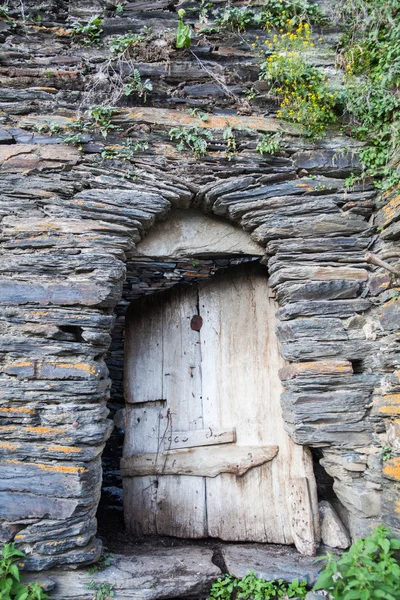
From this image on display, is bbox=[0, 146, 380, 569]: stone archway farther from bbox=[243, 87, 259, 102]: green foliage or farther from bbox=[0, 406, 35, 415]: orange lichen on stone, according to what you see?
bbox=[243, 87, 259, 102]: green foliage

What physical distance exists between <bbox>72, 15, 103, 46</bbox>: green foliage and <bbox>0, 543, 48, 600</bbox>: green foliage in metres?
3.59

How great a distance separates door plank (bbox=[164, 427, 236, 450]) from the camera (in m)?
3.32

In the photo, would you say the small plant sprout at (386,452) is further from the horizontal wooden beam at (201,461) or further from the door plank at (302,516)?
Result: the horizontal wooden beam at (201,461)

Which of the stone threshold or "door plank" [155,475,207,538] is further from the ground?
"door plank" [155,475,207,538]

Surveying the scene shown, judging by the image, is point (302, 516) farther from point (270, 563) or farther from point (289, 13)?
point (289, 13)

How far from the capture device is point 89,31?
11.3 feet

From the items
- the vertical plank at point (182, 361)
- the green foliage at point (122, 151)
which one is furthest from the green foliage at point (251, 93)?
the vertical plank at point (182, 361)

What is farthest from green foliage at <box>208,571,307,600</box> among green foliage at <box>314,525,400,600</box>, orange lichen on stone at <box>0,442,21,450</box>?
orange lichen on stone at <box>0,442,21,450</box>

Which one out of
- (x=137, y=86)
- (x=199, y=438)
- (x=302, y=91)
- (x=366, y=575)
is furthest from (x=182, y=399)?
(x=302, y=91)

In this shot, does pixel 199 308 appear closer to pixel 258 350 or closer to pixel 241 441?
pixel 258 350

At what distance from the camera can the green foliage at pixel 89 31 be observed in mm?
3434

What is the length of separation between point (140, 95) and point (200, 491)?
3042 millimetres

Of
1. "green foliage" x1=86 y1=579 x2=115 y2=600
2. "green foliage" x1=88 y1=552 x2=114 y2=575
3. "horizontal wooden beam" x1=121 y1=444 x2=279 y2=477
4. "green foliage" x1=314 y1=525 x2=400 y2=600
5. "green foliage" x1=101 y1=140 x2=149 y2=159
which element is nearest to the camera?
"green foliage" x1=314 y1=525 x2=400 y2=600

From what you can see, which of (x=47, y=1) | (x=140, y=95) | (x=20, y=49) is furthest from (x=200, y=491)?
(x=47, y=1)
